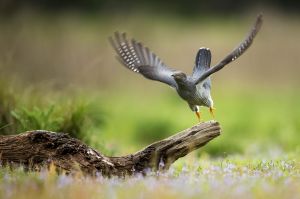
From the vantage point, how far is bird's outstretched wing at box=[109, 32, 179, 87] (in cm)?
872

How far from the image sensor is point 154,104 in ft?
66.5

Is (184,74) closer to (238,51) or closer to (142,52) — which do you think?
(238,51)

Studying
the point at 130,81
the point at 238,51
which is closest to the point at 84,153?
the point at 238,51

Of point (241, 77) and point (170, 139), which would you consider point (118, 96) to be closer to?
point (241, 77)

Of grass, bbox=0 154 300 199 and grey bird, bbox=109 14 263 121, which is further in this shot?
grey bird, bbox=109 14 263 121

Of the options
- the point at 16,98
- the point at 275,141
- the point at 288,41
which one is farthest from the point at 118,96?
the point at 16,98

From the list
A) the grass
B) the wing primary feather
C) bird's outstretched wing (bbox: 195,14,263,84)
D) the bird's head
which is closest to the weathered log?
the grass

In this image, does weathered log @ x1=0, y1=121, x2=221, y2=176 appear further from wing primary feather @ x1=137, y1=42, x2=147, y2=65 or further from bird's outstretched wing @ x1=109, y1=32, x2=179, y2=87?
wing primary feather @ x1=137, y1=42, x2=147, y2=65

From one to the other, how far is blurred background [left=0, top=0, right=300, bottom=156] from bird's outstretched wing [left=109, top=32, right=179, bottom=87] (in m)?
1.26

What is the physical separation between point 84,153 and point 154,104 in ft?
42.1

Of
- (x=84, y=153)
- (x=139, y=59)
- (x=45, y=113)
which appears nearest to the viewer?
(x=84, y=153)

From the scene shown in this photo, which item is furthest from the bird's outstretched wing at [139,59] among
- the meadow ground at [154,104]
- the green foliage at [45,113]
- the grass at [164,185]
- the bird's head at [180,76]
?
the grass at [164,185]

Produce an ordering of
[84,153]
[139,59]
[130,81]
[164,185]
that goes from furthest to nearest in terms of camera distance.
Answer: [130,81], [139,59], [84,153], [164,185]

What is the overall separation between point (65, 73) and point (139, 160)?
36.5ft
